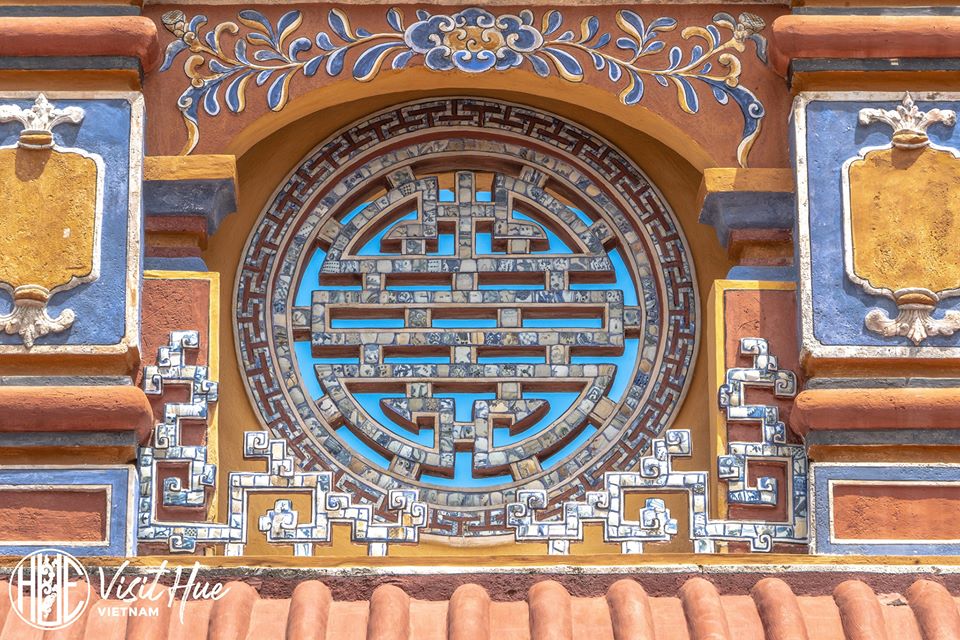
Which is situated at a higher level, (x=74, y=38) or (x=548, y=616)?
(x=74, y=38)

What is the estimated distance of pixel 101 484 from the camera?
Result: 8.02 m

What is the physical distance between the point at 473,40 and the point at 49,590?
110 inches

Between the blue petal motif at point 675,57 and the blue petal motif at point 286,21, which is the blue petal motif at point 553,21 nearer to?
the blue petal motif at point 675,57

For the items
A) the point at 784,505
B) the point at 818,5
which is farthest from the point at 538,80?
the point at 784,505

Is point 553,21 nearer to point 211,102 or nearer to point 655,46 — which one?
point 655,46

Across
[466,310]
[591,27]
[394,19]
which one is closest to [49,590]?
[466,310]

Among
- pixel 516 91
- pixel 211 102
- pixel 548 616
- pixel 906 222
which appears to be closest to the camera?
pixel 548 616

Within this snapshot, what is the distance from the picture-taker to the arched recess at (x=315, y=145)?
8625 millimetres

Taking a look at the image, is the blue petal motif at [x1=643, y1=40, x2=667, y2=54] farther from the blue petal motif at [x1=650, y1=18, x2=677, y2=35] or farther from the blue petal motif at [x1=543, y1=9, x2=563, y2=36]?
the blue petal motif at [x1=543, y1=9, x2=563, y2=36]

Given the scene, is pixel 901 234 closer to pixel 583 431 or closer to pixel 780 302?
pixel 780 302

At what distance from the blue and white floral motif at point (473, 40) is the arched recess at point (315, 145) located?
0.29m

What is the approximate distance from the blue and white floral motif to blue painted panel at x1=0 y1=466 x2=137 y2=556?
2063 millimetres

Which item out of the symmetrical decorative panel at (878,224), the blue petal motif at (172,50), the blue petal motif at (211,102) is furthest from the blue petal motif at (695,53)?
→ the blue petal motif at (172,50)

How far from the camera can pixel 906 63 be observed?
28.1 feet
